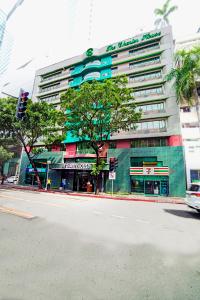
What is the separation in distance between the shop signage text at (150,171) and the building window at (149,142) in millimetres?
3433

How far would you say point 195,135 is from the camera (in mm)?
23172

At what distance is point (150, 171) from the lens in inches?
792

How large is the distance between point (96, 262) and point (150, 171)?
59.3 feet

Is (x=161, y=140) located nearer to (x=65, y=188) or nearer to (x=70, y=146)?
(x=70, y=146)

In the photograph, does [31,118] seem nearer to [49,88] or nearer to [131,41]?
[49,88]

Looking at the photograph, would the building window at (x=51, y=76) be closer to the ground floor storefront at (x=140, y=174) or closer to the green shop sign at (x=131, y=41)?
the green shop sign at (x=131, y=41)

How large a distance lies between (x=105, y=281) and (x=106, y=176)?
19.7 m

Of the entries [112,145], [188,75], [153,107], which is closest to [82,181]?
[112,145]

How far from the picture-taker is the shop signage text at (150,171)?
773 inches

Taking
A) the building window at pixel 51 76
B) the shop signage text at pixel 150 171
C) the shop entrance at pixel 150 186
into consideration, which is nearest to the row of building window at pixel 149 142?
the shop signage text at pixel 150 171

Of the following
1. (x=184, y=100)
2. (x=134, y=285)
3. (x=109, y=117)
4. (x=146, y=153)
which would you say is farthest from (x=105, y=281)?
(x=184, y=100)

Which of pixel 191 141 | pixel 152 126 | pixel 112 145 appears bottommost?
pixel 112 145

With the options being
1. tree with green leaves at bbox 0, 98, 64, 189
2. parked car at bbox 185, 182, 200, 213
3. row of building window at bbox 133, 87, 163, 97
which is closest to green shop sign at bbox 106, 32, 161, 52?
row of building window at bbox 133, 87, 163, 97

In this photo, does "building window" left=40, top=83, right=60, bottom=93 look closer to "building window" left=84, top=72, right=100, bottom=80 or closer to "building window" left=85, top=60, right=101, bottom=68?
"building window" left=85, top=60, right=101, bottom=68
